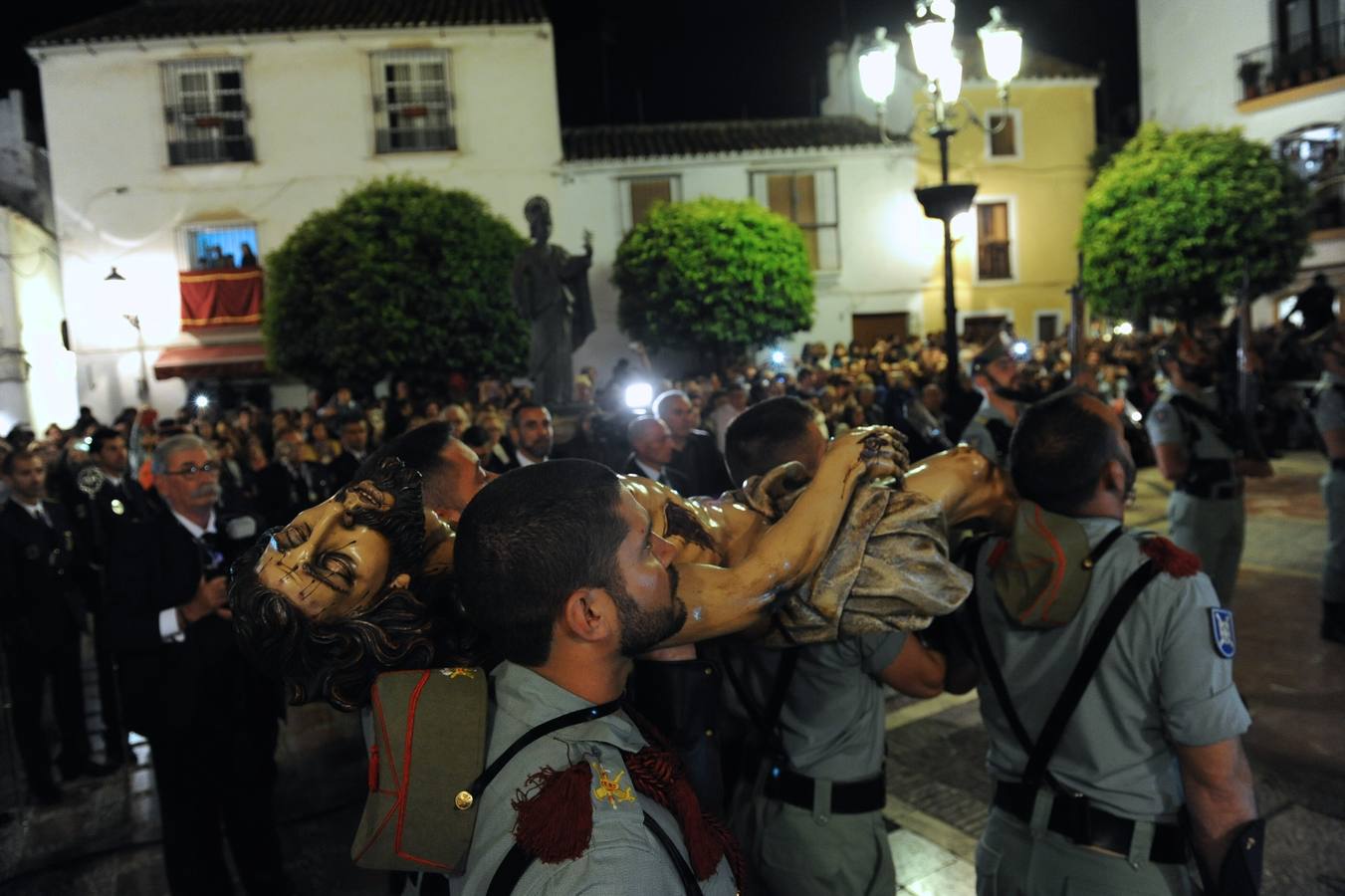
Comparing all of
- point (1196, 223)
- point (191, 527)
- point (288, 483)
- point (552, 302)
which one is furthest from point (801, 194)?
point (191, 527)

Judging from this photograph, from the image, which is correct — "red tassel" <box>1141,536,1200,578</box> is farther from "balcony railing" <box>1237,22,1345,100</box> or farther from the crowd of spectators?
"balcony railing" <box>1237,22,1345,100</box>

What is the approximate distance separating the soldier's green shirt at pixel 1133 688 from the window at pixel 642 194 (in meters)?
22.1

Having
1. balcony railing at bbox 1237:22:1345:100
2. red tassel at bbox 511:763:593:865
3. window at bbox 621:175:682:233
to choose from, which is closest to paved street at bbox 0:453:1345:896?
red tassel at bbox 511:763:593:865

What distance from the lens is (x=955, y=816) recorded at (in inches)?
163

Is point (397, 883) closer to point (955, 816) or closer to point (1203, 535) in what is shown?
point (955, 816)

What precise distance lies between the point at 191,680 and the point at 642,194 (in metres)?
21.3

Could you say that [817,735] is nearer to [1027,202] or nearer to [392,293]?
[392,293]

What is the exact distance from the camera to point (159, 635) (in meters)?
3.65

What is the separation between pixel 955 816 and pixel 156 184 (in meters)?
24.2

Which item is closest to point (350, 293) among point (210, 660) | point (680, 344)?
point (680, 344)

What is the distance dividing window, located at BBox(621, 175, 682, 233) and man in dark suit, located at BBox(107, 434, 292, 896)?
20410 mm

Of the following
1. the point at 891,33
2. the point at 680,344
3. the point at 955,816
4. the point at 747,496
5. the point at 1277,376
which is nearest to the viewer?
the point at 747,496

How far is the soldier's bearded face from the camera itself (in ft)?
4.17

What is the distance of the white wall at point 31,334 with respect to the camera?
10.1 metres
